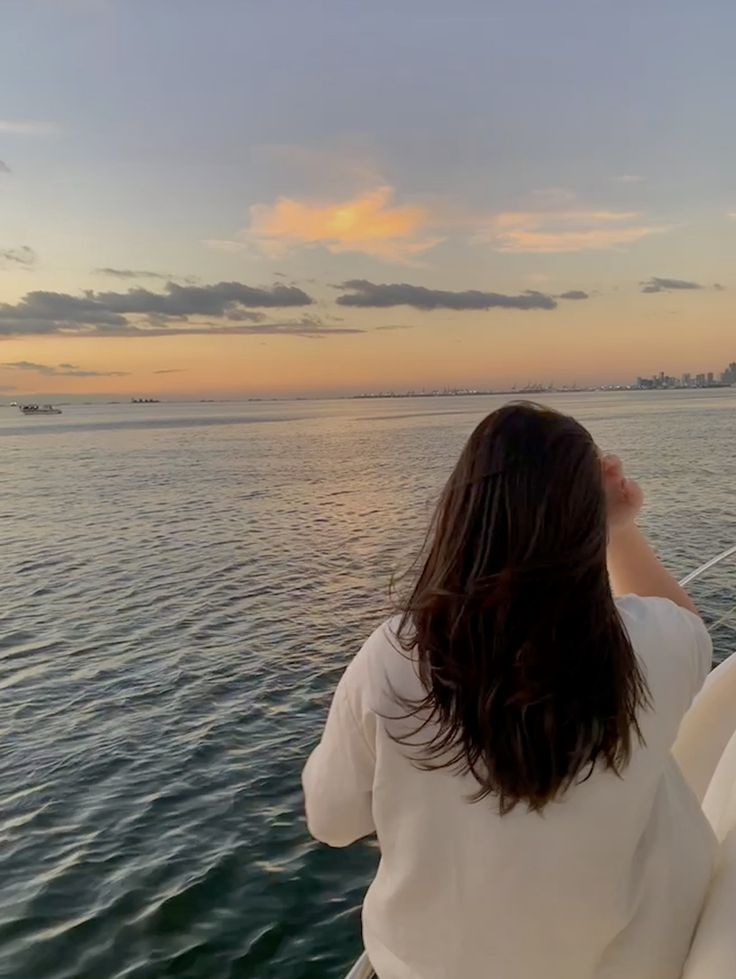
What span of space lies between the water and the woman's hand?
16.1 inches

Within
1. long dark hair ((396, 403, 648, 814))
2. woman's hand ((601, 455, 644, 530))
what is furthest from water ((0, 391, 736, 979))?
woman's hand ((601, 455, 644, 530))

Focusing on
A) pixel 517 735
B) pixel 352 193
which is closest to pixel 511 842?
pixel 517 735

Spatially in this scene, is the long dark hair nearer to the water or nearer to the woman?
the woman

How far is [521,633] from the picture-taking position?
5.34 ft

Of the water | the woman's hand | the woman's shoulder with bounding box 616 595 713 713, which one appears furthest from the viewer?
the water

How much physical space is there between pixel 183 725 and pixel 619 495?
7888 mm

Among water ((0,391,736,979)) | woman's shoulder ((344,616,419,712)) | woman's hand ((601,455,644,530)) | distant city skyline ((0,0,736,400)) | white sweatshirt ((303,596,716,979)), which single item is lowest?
water ((0,391,736,979))

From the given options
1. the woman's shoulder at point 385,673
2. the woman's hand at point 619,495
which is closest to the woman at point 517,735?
the woman's shoulder at point 385,673

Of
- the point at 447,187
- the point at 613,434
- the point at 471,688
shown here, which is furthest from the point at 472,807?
the point at 613,434

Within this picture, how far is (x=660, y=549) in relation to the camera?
18578 millimetres

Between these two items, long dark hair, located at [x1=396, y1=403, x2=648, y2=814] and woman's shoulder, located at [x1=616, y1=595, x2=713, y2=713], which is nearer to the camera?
long dark hair, located at [x1=396, y1=403, x2=648, y2=814]

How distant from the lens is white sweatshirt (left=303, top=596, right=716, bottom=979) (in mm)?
1688

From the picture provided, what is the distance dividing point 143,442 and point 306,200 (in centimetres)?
2973

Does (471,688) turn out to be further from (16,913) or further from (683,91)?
(683,91)
